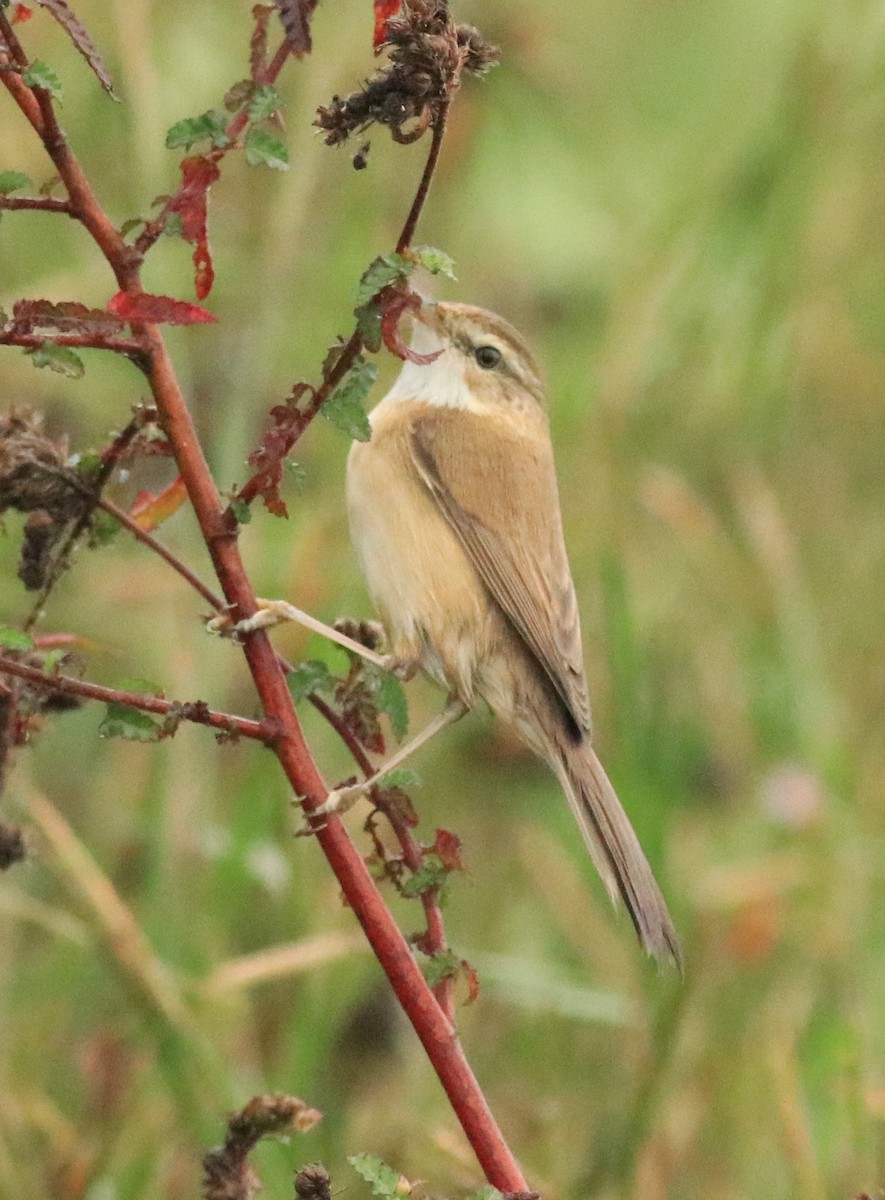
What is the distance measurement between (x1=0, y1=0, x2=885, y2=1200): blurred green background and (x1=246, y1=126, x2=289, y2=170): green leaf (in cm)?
142

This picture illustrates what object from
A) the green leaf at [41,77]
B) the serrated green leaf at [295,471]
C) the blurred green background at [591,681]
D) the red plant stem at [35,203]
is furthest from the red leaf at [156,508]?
the blurred green background at [591,681]

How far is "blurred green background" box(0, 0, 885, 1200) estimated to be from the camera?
3.51 meters

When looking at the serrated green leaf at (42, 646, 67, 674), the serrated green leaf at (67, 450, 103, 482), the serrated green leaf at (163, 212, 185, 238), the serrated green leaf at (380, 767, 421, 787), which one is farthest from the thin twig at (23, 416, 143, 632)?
the serrated green leaf at (380, 767, 421, 787)

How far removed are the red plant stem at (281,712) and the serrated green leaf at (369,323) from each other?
0.65 ft

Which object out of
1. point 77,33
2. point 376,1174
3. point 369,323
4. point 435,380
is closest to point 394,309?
point 369,323

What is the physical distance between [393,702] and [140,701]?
426 mm

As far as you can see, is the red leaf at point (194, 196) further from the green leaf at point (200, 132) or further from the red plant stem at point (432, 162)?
the red plant stem at point (432, 162)

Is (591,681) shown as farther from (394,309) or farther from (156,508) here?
(394,309)

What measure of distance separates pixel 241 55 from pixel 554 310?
1.39 metres

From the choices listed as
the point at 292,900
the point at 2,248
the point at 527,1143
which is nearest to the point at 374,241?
the point at 2,248

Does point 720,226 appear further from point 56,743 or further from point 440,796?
point 56,743

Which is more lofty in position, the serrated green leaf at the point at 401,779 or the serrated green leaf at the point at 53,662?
the serrated green leaf at the point at 401,779

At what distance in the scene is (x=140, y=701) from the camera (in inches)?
70.5

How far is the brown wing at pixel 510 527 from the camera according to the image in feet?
10.6
